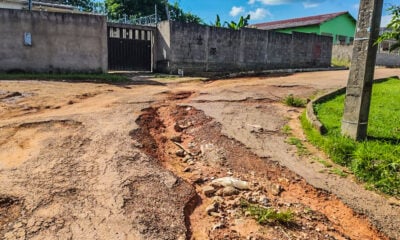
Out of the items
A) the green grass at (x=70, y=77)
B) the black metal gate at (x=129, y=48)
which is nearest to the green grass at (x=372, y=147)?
the green grass at (x=70, y=77)

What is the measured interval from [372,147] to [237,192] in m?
2.27

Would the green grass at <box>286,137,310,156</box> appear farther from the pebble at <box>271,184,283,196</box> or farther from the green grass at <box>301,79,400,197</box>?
the pebble at <box>271,184,283,196</box>

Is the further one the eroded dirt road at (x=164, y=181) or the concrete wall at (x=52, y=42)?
the concrete wall at (x=52, y=42)

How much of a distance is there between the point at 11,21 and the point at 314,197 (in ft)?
41.3

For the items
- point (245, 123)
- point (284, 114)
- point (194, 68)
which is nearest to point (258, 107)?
point (284, 114)

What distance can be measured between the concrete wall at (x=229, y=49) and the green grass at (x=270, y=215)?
12714 millimetres

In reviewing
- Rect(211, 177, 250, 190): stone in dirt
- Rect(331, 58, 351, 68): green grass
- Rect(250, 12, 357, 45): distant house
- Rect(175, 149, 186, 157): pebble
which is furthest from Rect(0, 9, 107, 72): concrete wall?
Rect(250, 12, 357, 45): distant house

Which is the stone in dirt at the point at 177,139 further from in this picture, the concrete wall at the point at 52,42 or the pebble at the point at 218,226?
the concrete wall at the point at 52,42

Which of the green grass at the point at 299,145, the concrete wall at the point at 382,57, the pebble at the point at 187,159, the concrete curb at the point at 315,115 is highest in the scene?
the concrete wall at the point at 382,57

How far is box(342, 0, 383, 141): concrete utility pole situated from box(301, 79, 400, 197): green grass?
249mm

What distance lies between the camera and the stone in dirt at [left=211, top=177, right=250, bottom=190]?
12.2 ft

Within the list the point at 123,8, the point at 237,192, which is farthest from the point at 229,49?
the point at 123,8

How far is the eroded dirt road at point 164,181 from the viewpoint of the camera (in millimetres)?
2805

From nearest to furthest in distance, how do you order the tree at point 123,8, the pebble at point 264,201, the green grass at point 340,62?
the pebble at point 264,201 < the green grass at point 340,62 < the tree at point 123,8
